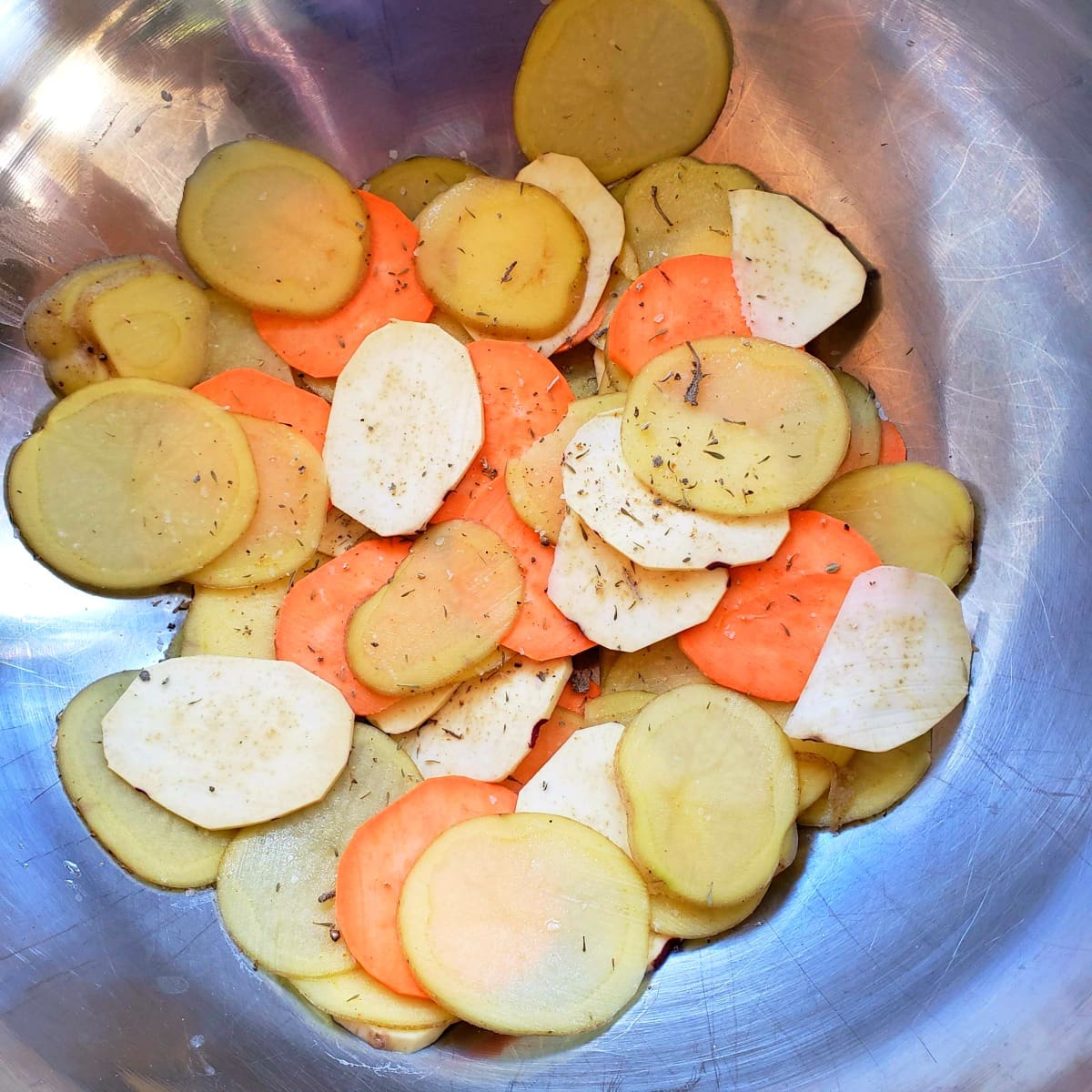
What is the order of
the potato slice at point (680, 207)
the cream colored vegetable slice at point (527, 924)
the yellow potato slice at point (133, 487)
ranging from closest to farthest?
the cream colored vegetable slice at point (527, 924), the yellow potato slice at point (133, 487), the potato slice at point (680, 207)

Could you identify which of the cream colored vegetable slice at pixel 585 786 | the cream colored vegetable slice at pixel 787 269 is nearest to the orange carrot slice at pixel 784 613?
the cream colored vegetable slice at pixel 585 786

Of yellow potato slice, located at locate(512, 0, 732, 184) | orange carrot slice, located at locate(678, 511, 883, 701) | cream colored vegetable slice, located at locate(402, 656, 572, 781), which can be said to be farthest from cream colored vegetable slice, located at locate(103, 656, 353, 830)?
yellow potato slice, located at locate(512, 0, 732, 184)

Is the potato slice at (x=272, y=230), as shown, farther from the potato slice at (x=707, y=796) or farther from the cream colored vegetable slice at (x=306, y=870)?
the potato slice at (x=707, y=796)

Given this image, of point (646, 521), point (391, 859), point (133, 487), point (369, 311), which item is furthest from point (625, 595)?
point (133, 487)

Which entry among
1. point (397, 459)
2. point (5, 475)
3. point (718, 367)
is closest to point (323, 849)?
point (397, 459)

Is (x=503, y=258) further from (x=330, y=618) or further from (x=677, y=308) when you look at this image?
(x=330, y=618)

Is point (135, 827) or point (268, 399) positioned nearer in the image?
point (135, 827)
